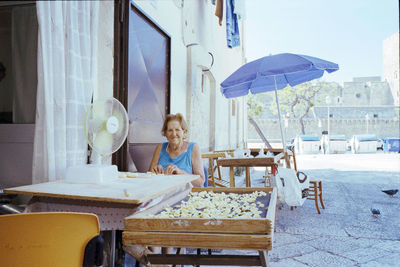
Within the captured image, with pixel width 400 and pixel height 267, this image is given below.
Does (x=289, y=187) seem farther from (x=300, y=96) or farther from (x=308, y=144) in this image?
(x=300, y=96)

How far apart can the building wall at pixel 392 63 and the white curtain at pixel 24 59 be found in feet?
158

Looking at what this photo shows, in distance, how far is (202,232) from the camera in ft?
4.33

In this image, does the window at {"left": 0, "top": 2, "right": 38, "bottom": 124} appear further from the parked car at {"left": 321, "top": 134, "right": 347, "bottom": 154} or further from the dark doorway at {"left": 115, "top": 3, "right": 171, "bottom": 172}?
the parked car at {"left": 321, "top": 134, "right": 347, "bottom": 154}

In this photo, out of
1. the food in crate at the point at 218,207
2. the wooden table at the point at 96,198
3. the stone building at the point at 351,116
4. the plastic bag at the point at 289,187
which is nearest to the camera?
the food in crate at the point at 218,207

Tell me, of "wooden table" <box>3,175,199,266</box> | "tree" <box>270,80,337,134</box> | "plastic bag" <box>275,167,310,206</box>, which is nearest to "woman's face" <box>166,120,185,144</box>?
"wooden table" <box>3,175,199,266</box>

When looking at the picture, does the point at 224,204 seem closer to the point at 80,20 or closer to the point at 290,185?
the point at 80,20

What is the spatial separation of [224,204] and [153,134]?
9.38 feet

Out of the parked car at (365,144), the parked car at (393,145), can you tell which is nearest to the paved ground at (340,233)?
the parked car at (365,144)

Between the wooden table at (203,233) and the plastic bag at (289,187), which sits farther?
the plastic bag at (289,187)

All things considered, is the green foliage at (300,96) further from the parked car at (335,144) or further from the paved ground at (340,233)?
the paved ground at (340,233)

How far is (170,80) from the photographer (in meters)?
4.84

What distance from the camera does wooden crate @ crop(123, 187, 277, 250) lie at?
4.17ft

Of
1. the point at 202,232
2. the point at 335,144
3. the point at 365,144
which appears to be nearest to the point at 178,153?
the point at 202,232

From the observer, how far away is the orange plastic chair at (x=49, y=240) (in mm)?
1126
